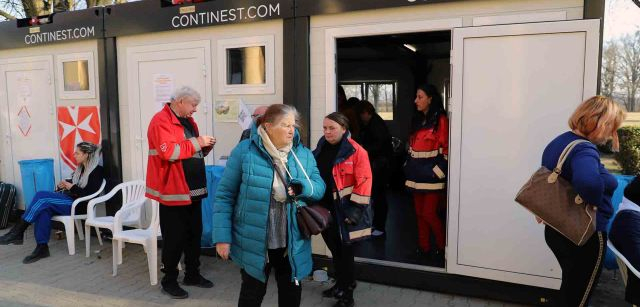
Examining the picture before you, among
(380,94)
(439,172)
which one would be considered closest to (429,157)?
(439,172)

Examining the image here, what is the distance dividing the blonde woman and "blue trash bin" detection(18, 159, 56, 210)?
5.45 metres

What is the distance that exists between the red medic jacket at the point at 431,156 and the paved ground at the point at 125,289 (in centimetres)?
95

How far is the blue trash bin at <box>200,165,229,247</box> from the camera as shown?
14.7 feet

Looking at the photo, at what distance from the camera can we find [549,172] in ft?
8.13

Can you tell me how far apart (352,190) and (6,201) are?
485 cm

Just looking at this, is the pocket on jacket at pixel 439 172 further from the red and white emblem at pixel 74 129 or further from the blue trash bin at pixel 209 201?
the red and white emblem at pixel 74 129

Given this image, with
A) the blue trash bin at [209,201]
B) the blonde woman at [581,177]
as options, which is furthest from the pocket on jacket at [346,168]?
the blue trash bin at [209,201]

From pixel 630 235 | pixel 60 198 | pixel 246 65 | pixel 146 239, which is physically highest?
pixel 246 65

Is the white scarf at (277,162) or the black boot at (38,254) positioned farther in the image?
the black boot at (38,254)

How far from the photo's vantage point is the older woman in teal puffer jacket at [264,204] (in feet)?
8.15

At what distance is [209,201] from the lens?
15.0ft

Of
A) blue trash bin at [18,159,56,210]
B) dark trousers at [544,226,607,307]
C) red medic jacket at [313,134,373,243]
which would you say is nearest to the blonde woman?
dark trousers at [544,226,607,307]

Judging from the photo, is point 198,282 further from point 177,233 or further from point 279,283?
point 279,283

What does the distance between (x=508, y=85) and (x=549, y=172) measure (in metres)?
→ 1.13
